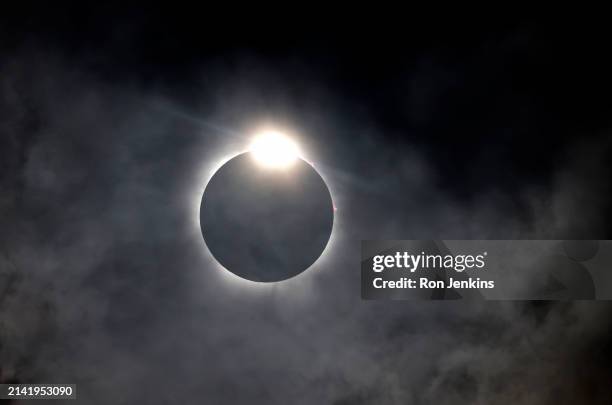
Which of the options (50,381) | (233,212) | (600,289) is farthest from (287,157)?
(600,289)

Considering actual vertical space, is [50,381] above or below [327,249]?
below

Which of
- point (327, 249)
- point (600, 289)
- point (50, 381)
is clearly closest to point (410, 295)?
point (327, 249)

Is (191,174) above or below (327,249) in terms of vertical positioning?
above

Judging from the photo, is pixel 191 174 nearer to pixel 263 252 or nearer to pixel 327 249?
pixel 263 252

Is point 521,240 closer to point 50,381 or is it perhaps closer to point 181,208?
point 181,208

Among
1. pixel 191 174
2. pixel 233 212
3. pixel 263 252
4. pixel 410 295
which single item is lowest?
pixel 410 295

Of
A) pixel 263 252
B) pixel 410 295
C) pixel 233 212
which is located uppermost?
pixel 233 212
